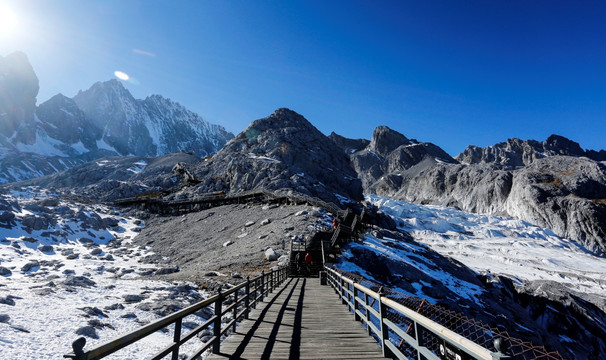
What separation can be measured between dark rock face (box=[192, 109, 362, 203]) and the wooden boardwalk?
42333mm

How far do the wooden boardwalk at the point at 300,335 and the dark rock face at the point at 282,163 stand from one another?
42.3 metres

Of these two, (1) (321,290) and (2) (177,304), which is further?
(1) (321,290)

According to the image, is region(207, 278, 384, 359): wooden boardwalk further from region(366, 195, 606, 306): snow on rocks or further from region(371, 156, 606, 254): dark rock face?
region(371, 156, 606, 254): dark rock face

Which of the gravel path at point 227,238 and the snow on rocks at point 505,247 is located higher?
the gravel path at point 227,238

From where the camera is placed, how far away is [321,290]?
15.8 m

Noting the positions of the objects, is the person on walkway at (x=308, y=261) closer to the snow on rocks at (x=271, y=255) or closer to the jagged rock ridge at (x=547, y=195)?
the snow on rocks at (x=271, y=255)

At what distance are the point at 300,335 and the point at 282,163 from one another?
5970 cm

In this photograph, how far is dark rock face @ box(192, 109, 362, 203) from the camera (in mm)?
61031

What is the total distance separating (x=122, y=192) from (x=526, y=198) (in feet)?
472

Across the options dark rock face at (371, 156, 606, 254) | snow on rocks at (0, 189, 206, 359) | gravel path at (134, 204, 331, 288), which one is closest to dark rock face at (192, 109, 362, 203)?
gravel path at (134, 204, 331, 288)

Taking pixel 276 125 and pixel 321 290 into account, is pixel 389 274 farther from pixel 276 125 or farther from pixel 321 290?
pixel 276 125

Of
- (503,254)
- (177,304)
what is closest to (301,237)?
(177,304)

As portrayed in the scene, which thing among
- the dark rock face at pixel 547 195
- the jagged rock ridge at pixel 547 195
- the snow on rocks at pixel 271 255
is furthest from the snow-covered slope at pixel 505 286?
the dark rock face at pixel 547 195

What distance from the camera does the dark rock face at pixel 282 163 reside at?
61031mm
